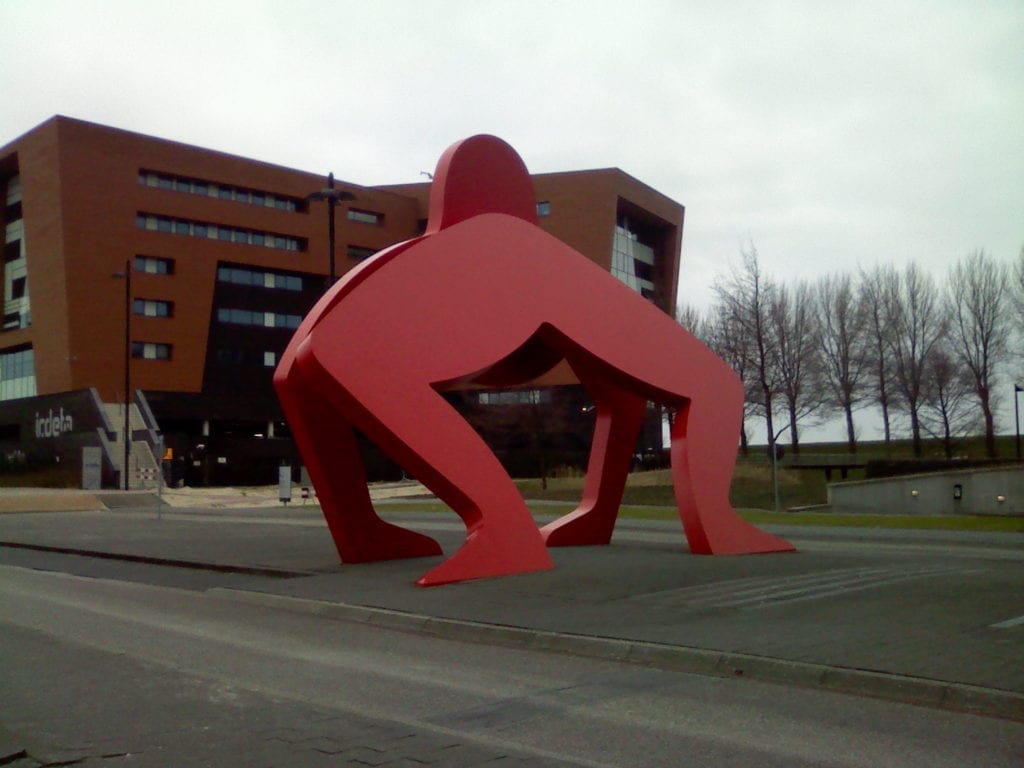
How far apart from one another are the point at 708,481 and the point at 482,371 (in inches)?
182

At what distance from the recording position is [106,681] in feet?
26.1

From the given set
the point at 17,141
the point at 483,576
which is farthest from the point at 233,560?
the point at 17,141

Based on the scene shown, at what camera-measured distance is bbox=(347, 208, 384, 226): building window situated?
2753 inches

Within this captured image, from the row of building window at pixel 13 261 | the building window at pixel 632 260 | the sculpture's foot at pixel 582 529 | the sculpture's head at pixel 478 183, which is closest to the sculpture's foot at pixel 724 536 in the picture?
the sculpture's foot at pixel 582 529

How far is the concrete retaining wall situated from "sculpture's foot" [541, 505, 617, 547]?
18.8 m

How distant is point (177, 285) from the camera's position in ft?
203

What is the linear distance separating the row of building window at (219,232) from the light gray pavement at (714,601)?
42396 mm

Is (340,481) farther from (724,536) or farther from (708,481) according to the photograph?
(724,536)

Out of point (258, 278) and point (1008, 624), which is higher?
point (258, 278)

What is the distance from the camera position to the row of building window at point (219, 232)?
61.8 m

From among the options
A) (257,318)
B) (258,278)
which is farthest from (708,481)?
(258,278)

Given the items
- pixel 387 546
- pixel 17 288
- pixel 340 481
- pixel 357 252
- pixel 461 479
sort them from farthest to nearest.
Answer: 1. pixel 357 252
2. pixel 17 288
3. pixel 387 546
4. pixel 340 481
5. pixel 461 479

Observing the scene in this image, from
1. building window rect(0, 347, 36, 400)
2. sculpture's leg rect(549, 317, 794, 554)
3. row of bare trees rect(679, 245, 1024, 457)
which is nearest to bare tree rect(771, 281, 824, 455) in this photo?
row of bare trees rect(679, 245, 1024, 457)

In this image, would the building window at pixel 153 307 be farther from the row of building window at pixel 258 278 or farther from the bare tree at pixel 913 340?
the bare tree at pixel 913 340
